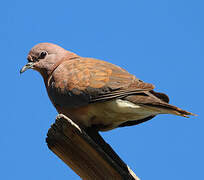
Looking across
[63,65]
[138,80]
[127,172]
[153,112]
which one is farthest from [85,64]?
[127,172]

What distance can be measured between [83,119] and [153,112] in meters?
0.93

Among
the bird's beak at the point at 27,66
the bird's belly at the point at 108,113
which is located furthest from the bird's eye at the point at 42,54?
the bird's belly at the point at 108,113

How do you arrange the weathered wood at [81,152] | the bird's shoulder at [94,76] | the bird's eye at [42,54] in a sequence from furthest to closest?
the bird's eye at [42,54] < the bird's shoulder at [94,76] < the weathered wood at [81,152]

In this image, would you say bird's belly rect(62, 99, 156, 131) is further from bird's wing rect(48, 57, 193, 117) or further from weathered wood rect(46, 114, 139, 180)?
weathered wood rect(46, 114, 139, 180)

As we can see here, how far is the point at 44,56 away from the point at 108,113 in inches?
61.8

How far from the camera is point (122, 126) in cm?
→ 493

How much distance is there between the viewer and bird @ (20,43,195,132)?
13.9 ft

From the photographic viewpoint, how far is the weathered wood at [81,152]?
384 centimetres

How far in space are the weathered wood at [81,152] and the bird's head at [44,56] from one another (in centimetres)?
146

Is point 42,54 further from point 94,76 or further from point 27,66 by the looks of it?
point 94,76

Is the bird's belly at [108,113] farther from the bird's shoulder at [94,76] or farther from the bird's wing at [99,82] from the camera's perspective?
the bird's shoulder at [94,76]

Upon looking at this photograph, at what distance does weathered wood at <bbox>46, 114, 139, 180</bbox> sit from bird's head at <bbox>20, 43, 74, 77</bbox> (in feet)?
4.80

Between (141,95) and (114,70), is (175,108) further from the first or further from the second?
(114,70)

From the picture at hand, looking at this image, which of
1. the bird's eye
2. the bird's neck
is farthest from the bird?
the bird's eye
